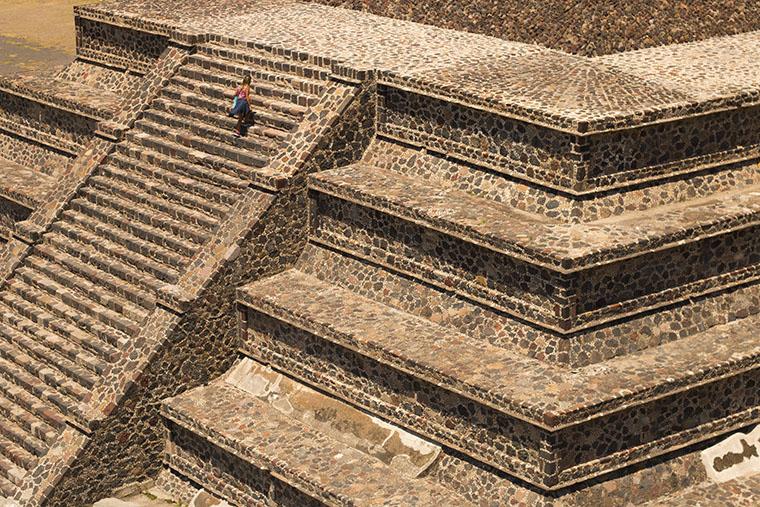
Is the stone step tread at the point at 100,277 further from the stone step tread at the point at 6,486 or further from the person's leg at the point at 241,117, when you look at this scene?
Answer: the stone step tread at the point at 6,486

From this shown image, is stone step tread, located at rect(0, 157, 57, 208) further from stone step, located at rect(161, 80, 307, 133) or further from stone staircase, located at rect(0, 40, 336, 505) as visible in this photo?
stone step, located at rect(161, 80, 307, 133)

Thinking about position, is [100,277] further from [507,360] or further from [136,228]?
[507,360]

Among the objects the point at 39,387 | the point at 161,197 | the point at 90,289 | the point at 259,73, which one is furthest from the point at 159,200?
the point at 39,387

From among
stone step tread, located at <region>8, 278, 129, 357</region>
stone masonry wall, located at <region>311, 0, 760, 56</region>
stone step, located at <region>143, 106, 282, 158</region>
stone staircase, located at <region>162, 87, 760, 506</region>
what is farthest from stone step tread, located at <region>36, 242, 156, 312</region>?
stone masonry wall, located at <region>311, 0, 760, 56</region>

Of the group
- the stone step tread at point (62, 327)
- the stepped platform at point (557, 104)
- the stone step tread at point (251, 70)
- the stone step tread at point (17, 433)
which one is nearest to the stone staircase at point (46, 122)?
the stone step tread at point (251, 70)

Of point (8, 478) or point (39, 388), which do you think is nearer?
point (8, 478)
